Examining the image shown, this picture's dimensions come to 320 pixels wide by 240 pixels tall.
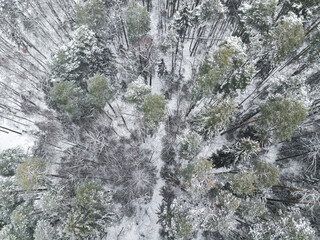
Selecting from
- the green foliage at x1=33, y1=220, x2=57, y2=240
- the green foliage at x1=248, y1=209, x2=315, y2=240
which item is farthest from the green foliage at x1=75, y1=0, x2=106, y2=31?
the green foliage at x1=248, y1=209, x2=315, y2=240

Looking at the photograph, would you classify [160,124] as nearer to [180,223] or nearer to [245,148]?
[245,148]

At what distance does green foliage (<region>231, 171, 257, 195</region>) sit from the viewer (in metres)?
15.0

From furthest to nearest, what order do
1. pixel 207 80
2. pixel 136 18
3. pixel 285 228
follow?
pixel 136 18, pixel 207 80, pixel 285 228

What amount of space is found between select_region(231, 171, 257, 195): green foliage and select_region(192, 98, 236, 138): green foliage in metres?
4.07

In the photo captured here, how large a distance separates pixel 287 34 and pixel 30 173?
2280 centimetres

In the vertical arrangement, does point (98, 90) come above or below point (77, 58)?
below

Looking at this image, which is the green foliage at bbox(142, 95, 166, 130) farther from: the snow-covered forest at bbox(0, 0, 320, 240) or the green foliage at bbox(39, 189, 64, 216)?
the green foliage at bbox(39, 189, 64, 216)

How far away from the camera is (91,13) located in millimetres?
20688

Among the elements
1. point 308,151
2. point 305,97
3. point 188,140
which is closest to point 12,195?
point 188,140

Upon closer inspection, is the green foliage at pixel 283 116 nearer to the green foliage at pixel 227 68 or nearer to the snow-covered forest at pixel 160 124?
the snow-covered forest at pixel 160 124

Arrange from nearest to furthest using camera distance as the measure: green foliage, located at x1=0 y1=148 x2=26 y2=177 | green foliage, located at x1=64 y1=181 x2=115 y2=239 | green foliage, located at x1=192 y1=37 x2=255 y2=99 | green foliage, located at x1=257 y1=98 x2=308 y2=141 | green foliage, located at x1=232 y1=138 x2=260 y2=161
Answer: green foliage, located at x1=64 y1=181 x2=115 y2=239 → green foliage, located at x1=257 y1=98 x2=308 y2=141 → green foliage, located at x1=192 y1=37 x2=255 y2=99 → green foliage, located at x1=232 y1=138 x2=260 y2=161 → green foliage, located at x1=0 y1=148 x2=26 y2=177

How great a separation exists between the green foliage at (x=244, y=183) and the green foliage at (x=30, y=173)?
15123 mm

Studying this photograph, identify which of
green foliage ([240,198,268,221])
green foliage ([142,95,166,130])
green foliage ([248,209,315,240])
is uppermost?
green foliage ([142,95,166,130])

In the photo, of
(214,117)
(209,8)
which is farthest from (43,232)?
(209,8)
